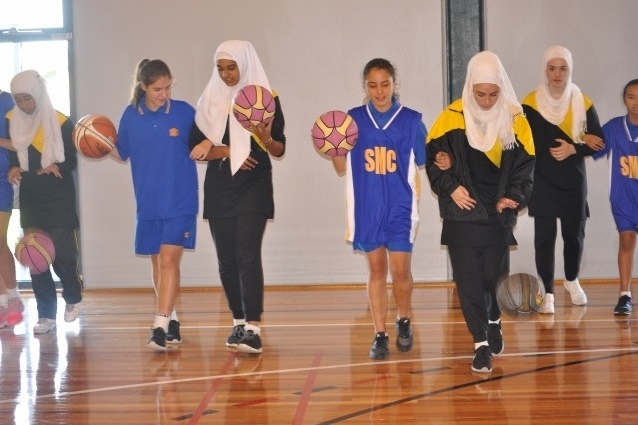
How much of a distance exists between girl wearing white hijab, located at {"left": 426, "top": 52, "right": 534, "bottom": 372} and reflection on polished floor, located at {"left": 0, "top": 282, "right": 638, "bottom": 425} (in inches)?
17.3

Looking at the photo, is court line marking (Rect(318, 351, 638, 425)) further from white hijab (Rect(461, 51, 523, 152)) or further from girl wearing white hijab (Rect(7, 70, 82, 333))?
girl wearing white hijab (Rect(7, 70, 82, 333))

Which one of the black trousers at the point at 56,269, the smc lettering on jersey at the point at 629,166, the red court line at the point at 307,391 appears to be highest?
the smc lettering on jersey at the point at 629,166

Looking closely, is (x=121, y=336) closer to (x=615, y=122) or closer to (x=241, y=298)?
(x=241, y=298)

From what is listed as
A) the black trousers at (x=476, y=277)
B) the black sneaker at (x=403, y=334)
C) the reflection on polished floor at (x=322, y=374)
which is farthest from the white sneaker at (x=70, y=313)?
the black trousers at (x=476, y=277)

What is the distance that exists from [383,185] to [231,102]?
101 centimetres

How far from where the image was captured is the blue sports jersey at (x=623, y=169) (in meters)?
6.96

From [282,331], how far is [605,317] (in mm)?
2210

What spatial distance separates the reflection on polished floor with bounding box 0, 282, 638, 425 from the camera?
445cm

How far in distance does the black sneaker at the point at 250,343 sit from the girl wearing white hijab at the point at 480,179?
4.21 feet

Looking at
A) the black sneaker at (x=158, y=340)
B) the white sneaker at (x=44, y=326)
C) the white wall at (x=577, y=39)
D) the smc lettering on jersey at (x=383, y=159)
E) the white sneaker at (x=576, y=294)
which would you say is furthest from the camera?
the white wall at (x=577, y=39)

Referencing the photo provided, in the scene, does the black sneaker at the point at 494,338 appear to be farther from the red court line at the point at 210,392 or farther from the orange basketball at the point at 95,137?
the orange basketball at the point at 95,137

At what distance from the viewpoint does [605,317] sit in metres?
6.84

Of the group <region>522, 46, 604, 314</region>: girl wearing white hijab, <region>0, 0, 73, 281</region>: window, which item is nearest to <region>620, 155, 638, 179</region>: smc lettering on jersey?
<region>522, 46, 604, 314</region>: girl wearing white hijab

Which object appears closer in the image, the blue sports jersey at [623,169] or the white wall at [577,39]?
the blue sports jersey at [623,169]
